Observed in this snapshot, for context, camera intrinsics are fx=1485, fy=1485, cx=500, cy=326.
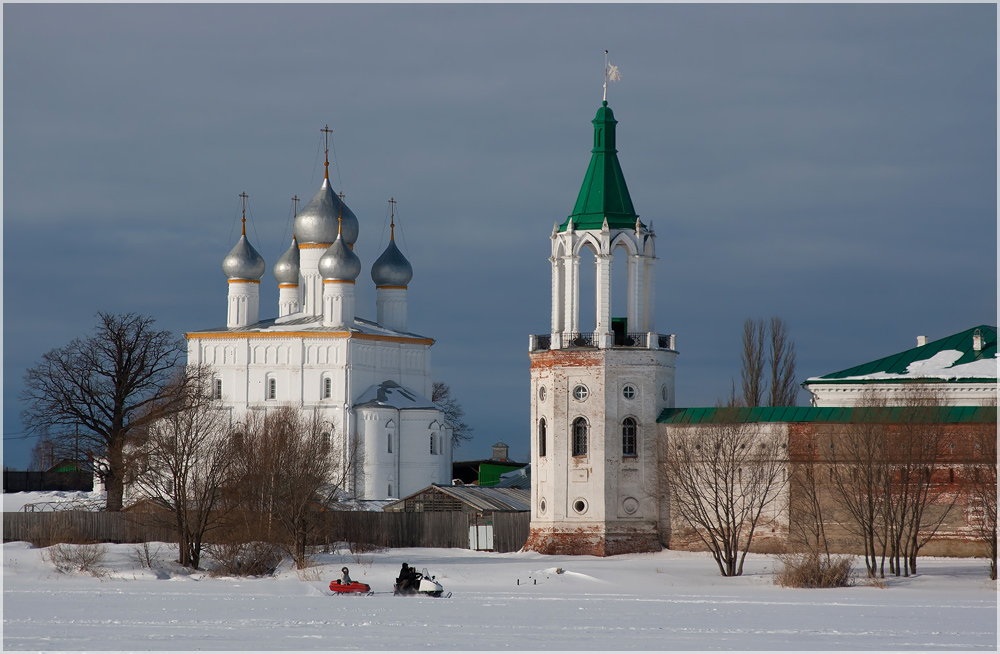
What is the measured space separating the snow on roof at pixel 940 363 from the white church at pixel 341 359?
25139 millimetres

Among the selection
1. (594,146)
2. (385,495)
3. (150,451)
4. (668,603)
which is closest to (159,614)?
(668,603)

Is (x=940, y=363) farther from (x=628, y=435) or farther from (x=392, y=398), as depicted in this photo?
(x=392, y=398)

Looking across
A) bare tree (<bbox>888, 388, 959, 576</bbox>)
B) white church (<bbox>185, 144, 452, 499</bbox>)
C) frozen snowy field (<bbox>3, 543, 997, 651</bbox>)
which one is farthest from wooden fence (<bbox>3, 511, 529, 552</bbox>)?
white church (<bbox>185, 144, 452, 499</bbox>)

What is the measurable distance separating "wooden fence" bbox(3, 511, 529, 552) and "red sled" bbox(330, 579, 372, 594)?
1364 cm

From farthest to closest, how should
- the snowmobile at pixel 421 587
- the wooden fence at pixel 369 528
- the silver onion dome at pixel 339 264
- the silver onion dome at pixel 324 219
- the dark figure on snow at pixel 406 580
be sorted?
the silver onion dome at pixel 324 219, the silver onion dome at pixel 339 264, the wooden fence at pixel 369 528, the dark figure on snow at pixel 406 580, the snowmobile at pixel 421 587

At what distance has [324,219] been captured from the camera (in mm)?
64312

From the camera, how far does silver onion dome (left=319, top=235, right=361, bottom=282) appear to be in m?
61.6

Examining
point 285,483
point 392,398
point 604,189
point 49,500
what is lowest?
point 49,500

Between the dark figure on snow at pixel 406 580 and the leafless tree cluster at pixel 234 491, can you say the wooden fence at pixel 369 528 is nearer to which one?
the leafless tree cluster at pixel 234 491

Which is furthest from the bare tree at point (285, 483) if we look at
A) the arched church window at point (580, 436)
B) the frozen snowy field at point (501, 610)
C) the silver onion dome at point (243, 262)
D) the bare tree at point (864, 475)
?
the silver onion dome at point (243, 262)

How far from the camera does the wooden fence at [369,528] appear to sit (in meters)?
40.1

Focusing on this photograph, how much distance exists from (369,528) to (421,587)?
1636cm

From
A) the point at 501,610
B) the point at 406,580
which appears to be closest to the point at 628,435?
the point at 406,580

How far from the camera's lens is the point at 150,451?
34.9 m
